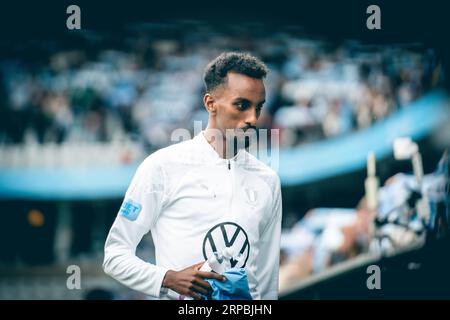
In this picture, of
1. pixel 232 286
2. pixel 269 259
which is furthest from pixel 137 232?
pixel 269 259

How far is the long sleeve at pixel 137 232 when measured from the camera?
9.23 feet

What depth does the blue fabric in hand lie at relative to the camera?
283cm

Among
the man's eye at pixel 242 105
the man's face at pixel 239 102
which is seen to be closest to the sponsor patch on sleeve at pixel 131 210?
the man's face at pixel 239 102

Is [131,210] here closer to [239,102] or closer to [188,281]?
[188,281]

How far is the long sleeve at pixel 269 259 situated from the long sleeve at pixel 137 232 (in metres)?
0.46

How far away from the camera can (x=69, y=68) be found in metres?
3.67

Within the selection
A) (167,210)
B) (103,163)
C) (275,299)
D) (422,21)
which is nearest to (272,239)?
(275,299)

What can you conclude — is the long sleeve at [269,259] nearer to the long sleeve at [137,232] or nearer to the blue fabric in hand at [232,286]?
the blue fabric in hand at [232,286]

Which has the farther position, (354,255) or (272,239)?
(354,255)

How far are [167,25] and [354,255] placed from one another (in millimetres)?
1723

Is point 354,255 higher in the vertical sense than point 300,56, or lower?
lower

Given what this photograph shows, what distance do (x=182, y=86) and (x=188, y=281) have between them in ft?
4.34
